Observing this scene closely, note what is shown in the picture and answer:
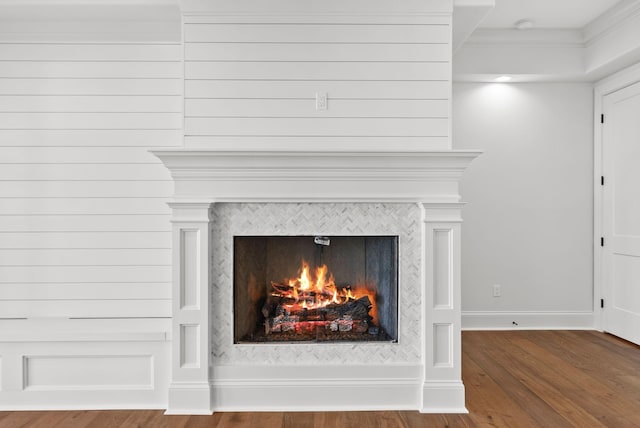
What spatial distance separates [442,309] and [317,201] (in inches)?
38.1

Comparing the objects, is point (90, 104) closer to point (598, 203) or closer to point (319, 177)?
point (319, 177)

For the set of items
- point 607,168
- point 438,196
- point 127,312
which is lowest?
point 127,312

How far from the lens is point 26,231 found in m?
2.83

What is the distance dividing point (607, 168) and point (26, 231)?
191 inches

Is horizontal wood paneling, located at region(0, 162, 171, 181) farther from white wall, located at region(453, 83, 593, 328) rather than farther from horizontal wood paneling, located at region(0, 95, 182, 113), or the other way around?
white wall, located at region(453, 83, 593, 328)

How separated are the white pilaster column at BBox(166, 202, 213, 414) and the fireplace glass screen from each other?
23cm

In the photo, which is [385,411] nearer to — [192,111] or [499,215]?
[192,111]

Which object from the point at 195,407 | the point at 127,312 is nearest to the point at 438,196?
the point at 195,407

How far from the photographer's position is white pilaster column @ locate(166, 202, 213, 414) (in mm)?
2566

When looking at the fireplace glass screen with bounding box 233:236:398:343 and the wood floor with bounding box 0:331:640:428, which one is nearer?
the wood floor with bounding box 0:331:640:428

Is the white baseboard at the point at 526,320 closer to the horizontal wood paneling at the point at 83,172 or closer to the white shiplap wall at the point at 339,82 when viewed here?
the white shiplap wall at the point at 339,82

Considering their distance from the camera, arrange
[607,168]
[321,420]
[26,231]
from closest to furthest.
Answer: [321,420], [26,231], [607,168]

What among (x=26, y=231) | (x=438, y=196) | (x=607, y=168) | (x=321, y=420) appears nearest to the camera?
(x=321, y=420)

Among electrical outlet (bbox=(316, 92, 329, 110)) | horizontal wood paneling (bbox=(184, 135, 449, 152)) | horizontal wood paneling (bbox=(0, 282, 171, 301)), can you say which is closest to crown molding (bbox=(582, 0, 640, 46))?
horizontal wood paneling (bbox=(184, 135, 449, 152))
